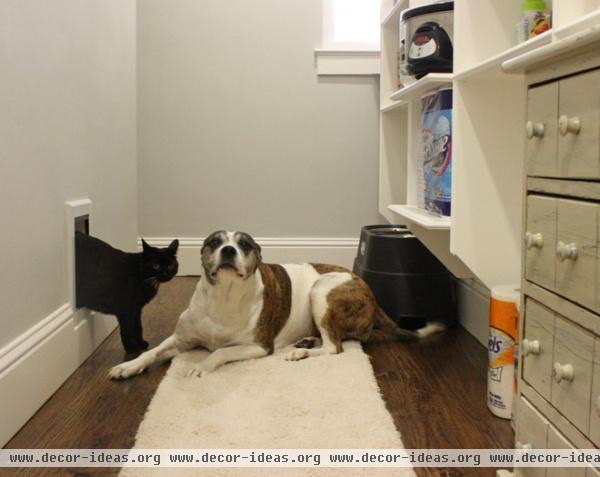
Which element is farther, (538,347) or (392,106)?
(392,106)

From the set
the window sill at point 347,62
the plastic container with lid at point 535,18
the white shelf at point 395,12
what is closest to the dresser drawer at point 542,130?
the plastic container with lid at point 535,18

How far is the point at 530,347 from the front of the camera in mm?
1116

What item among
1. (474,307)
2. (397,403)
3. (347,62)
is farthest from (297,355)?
(347,62)

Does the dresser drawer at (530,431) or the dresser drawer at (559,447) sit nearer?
the dresser drawer at (559,447)

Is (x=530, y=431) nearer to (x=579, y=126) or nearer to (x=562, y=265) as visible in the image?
(x=562, y=265)

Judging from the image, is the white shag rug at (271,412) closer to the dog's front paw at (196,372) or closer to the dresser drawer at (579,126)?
the dog's front paw at (196,372)

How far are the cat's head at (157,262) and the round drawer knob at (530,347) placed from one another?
1344 millimetres

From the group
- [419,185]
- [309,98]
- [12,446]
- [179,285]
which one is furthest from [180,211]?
[12,446]

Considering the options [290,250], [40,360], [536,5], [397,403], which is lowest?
[397,403]

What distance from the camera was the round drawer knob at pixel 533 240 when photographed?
1.08m

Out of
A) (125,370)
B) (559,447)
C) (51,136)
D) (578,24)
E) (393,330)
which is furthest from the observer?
(393,330)

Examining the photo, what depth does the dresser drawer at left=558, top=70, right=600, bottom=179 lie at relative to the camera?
0.90m

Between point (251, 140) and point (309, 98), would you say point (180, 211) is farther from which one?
point (309, 98)

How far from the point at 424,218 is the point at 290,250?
1.60 m
